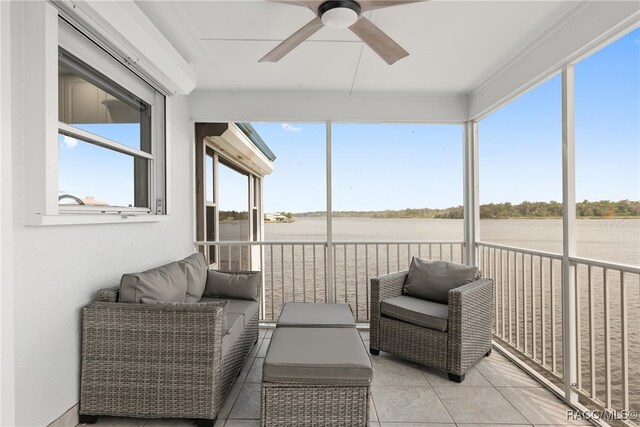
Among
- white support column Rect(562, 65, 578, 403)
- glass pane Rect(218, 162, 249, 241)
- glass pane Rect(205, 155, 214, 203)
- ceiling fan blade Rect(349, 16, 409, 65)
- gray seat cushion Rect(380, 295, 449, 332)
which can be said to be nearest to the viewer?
ceiling fan blade Rect(349, 16, 409, 65)

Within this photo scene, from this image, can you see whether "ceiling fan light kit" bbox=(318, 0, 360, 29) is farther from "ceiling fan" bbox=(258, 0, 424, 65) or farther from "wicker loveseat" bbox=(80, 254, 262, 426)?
"wicker loveseat" bbox=(80, 254, 262, 426)

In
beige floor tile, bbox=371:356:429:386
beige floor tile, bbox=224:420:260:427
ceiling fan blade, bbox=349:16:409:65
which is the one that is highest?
ceiling fan blade, bbox=349:16:409:65

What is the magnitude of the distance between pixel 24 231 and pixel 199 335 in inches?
40.0

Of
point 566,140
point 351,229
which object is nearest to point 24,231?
point 351,229

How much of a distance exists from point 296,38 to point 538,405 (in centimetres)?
289

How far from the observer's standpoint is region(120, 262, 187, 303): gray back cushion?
80.1 inches

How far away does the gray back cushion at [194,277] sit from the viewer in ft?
8.81

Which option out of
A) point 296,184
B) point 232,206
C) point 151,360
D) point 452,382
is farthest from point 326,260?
point 151,360

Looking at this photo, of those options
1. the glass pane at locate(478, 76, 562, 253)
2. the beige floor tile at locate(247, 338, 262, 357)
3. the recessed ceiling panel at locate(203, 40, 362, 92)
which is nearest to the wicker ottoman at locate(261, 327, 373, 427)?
the beige floor tile at locate(247, 338, 262, 357)

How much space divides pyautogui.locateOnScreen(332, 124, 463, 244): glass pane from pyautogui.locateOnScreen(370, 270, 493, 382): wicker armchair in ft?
3.43

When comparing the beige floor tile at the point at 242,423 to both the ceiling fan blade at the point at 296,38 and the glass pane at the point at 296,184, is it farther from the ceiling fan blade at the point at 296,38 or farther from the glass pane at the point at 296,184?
the ceiling fan blade at the point at 296,38

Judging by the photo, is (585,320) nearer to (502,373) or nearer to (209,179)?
(502,373)

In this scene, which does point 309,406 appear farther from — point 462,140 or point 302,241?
point 462,140

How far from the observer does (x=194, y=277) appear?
276cm
